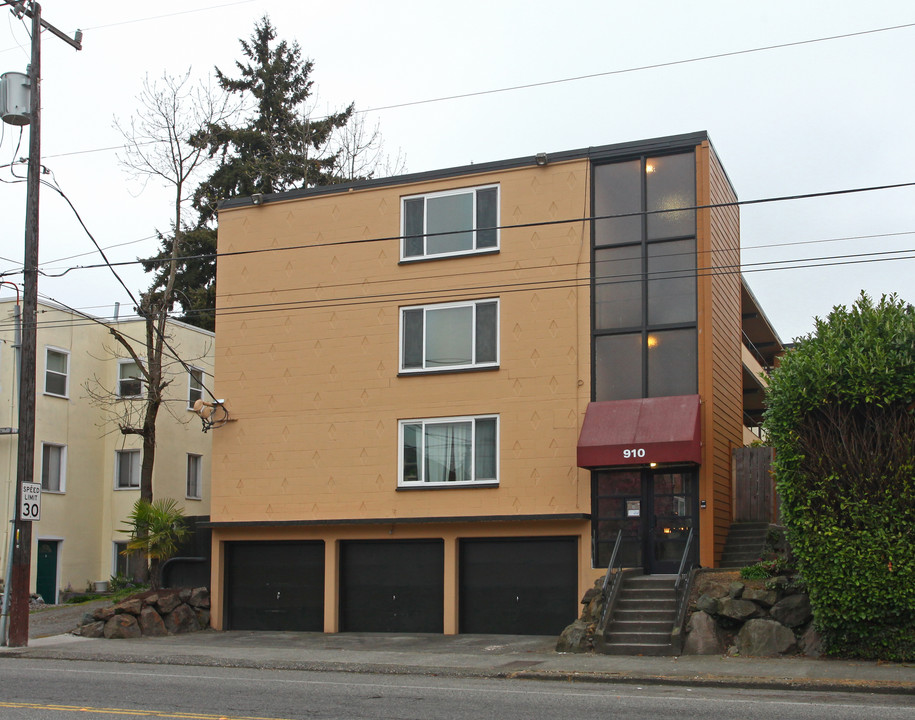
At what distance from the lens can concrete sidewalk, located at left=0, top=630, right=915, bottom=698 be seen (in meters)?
14.8

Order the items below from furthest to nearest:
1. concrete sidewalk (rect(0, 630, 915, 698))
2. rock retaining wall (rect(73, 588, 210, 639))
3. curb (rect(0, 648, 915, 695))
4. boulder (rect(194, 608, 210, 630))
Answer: boulder (rect(194, 608, 210, 630)) → rock retaining wall (rect(73, 588, 210, 639)) → concrete sidewalk (rect(0, 630, 915, 698)) → curb (rect(0, 648, 915, 695))

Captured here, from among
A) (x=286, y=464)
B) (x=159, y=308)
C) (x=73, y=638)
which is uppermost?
(x=159, y=308)

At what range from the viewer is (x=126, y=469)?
35562mm

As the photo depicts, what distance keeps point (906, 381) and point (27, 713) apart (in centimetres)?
1260

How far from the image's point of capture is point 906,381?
1617cm

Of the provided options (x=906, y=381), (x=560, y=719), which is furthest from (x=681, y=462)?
(x=560, y=719)

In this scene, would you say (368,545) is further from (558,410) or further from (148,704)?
(148,704)

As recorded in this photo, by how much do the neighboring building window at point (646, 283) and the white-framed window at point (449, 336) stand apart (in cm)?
225

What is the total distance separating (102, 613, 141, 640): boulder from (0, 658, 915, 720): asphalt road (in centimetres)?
653

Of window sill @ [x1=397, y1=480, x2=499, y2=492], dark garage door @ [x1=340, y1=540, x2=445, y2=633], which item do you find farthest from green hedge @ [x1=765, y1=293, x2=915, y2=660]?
dark garage door @ [x1=340, y1=540, x2=445, y2=633]

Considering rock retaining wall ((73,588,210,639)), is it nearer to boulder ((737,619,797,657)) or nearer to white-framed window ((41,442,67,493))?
white-framed window ((41,442,67,493))

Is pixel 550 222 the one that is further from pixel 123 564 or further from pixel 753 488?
pixel 123 564

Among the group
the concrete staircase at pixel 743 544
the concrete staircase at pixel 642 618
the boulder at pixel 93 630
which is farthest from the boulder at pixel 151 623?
the concrete staircase at pixel 743 544

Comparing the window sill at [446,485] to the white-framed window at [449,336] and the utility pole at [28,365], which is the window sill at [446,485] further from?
the utility pole at [28,365]
